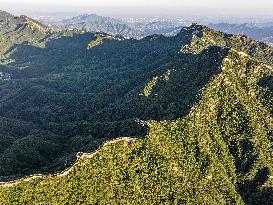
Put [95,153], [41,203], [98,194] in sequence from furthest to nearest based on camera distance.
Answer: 1. [95,153]
2. [98,194]
3. [41,203]

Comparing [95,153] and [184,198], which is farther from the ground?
[95,153]

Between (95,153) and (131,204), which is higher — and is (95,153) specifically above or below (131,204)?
above

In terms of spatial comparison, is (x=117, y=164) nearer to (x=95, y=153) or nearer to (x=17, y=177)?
(x=95, y=153)

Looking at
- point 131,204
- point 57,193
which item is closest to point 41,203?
point 57,193

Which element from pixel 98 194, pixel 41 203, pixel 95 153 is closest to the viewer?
pixel 41 203

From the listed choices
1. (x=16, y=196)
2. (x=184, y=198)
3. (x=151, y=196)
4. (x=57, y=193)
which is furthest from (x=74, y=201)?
(x=184, y=198)

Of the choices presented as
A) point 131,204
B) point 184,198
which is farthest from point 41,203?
point 184,198

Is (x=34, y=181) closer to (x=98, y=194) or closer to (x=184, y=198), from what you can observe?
(x=98, y=194)

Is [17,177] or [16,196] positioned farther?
[17,177]

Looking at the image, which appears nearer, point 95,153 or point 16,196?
point 16,196
